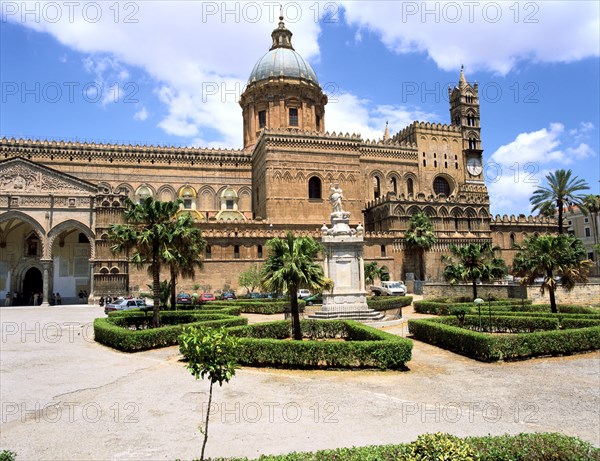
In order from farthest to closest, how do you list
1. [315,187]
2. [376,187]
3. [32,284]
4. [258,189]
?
1. [376,187]
2. [258,189]
3. [315,187]
4. [32,284]

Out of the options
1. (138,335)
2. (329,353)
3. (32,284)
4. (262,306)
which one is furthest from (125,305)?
(329,353)

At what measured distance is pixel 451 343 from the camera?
54.4ft

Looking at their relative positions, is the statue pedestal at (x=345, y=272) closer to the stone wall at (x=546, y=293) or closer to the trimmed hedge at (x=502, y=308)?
the trimmed hedge at (x=502, y=308)

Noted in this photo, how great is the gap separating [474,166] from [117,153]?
1701 inches

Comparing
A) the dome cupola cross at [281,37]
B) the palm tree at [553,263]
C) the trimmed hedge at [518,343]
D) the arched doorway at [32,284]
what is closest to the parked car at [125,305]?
the arched doorway at [32,284]

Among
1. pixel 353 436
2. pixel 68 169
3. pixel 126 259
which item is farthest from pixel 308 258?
pixel 68 169

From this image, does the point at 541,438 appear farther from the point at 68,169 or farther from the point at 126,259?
the point at 68,169

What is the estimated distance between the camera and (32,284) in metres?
43.3

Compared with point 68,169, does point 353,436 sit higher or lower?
lower

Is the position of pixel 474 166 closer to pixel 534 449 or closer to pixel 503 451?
pixel 534 449

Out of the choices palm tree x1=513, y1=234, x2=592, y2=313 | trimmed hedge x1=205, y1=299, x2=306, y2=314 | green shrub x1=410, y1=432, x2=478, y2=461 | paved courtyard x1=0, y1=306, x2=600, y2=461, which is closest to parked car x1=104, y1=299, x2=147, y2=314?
trimmed hedge x1=205, y1=299, x2=306, y2=314

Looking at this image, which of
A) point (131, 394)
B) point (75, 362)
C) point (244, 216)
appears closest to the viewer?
point (131, 394)

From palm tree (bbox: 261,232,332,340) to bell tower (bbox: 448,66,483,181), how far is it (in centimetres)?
4887

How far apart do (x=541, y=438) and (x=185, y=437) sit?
5655 millimetres
